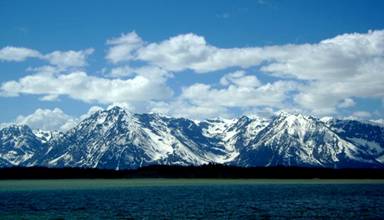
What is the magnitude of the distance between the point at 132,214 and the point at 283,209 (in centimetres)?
2310

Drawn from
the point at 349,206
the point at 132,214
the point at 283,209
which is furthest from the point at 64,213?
the point at 349,206

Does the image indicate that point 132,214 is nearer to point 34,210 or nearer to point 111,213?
point 111,213

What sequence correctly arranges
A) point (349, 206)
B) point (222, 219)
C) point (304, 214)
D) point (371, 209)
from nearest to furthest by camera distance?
1. point (222, 219)
2. point (304, 214)
3. point (371, 209)
4. point (349, 206)

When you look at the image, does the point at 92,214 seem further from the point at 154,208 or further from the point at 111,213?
the point at 154,208

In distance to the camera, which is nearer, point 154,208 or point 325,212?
point 325,212

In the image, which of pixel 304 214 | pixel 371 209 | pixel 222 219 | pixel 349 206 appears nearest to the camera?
pixel 222 219

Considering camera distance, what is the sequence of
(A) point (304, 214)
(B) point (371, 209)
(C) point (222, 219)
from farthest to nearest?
(B) point (371, 209)
(A) point (304, 214)
(C) point (222, 219)

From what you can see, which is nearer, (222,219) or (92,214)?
(222,219)

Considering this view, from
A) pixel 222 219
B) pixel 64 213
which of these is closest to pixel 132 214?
pixel 64 213

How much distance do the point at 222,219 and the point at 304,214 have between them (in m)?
13.0

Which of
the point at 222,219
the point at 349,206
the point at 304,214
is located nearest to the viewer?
the point at 222,219

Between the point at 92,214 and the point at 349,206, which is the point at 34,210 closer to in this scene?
the point at 92,214

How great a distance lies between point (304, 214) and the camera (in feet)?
255

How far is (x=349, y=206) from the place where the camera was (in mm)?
90062
